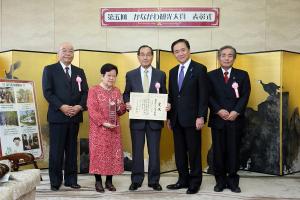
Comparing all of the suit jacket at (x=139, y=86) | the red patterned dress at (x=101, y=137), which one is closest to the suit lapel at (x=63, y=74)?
the red patterned dress at (x=101, y=137)

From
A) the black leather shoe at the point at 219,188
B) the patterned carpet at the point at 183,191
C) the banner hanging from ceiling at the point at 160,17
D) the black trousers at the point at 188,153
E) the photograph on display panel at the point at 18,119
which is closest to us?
the patterned carpet at the point at 183,191

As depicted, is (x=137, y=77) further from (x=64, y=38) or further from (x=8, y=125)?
(x=64, y=38)

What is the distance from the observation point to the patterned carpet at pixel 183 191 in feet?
12.0

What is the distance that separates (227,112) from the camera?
3.80 m

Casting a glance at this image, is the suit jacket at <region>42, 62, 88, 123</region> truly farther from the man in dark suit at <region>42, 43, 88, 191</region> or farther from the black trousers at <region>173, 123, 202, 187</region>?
the black trousers at <region>173, 123, 202, 187</region>

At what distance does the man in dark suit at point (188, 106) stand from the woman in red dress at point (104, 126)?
0.60 metres

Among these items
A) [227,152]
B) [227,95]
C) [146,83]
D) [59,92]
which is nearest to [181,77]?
[146,83]

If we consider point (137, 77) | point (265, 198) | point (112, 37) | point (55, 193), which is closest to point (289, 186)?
point (265, 198)

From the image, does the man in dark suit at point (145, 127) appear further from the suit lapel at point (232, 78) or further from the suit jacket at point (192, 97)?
the suit lapel at point (232, 78)

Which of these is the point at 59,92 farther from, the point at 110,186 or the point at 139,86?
the point at 110,186

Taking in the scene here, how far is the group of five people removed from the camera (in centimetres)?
373

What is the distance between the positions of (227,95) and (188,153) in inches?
27.9

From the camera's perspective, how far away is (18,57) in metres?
4.69

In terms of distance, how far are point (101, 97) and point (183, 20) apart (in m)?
2.46
